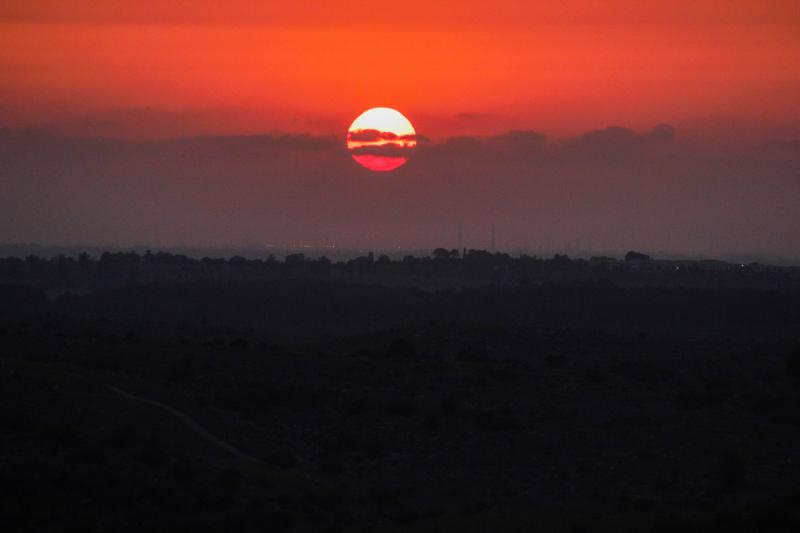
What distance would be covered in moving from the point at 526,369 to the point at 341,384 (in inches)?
364

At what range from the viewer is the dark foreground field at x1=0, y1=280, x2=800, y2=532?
94.5 ft

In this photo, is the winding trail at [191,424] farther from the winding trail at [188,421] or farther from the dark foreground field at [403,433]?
the dark foreground field at [403,433]

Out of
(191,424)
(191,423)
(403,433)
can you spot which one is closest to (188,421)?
(191,423)

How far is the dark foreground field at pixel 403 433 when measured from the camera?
2882 centimetres

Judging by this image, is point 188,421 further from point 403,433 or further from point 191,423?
point 403,433

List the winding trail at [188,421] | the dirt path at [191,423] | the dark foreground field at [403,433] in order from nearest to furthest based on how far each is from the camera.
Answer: the dark foreground field at [403,433] → the winding trail at [188,421] → the dirt path at [191,423]

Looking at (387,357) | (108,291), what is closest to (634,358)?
(387,357)

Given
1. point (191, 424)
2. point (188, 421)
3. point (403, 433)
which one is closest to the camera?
point (191, 424)

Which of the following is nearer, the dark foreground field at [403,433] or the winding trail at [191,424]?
the dark foreground field at [403,433]

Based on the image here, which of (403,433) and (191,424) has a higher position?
(191,424)

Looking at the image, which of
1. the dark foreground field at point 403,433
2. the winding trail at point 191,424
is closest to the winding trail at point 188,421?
the winding trail at point 191,424

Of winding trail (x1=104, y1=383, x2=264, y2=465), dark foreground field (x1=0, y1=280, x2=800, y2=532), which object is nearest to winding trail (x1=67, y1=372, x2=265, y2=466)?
winding trail (x1=104, y1=383, x2=264, y2=465)

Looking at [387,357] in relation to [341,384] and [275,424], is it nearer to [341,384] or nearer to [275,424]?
[341,384]

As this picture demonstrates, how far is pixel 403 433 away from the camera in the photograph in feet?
129
